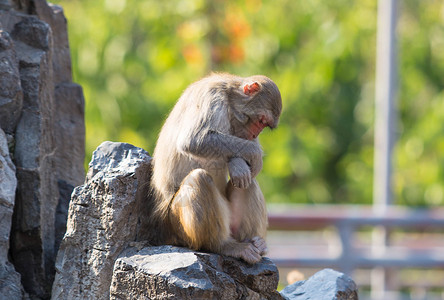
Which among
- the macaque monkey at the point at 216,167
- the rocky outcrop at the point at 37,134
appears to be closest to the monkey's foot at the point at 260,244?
the macaque monkey at the point at 216,167

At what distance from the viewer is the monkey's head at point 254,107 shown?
4.89 m

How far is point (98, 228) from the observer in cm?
452

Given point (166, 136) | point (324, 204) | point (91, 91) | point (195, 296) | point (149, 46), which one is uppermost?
point (149, 46)

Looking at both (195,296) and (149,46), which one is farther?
(149,46)

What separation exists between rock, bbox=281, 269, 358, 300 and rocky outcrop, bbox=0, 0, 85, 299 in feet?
5.61

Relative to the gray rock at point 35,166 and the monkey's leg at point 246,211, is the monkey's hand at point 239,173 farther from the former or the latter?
the gray rock at point 35,166

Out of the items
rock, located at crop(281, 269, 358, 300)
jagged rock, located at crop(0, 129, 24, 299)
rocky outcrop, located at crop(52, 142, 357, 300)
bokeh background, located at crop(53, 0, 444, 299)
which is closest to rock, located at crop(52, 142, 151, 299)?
rocky outcrop, located at crop(52, 142, 357, 300)

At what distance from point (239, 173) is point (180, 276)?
780 mm

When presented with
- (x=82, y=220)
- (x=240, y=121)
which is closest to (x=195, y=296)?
(x=82, y=220)

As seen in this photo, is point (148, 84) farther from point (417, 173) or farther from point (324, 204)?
point (417, 173)

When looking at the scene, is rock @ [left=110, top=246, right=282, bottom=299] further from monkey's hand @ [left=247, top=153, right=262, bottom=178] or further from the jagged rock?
the jagged rock

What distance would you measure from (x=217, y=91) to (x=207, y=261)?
3.70 feet

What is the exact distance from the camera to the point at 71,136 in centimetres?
582

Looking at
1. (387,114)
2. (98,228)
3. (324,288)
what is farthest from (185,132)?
(387,114)
